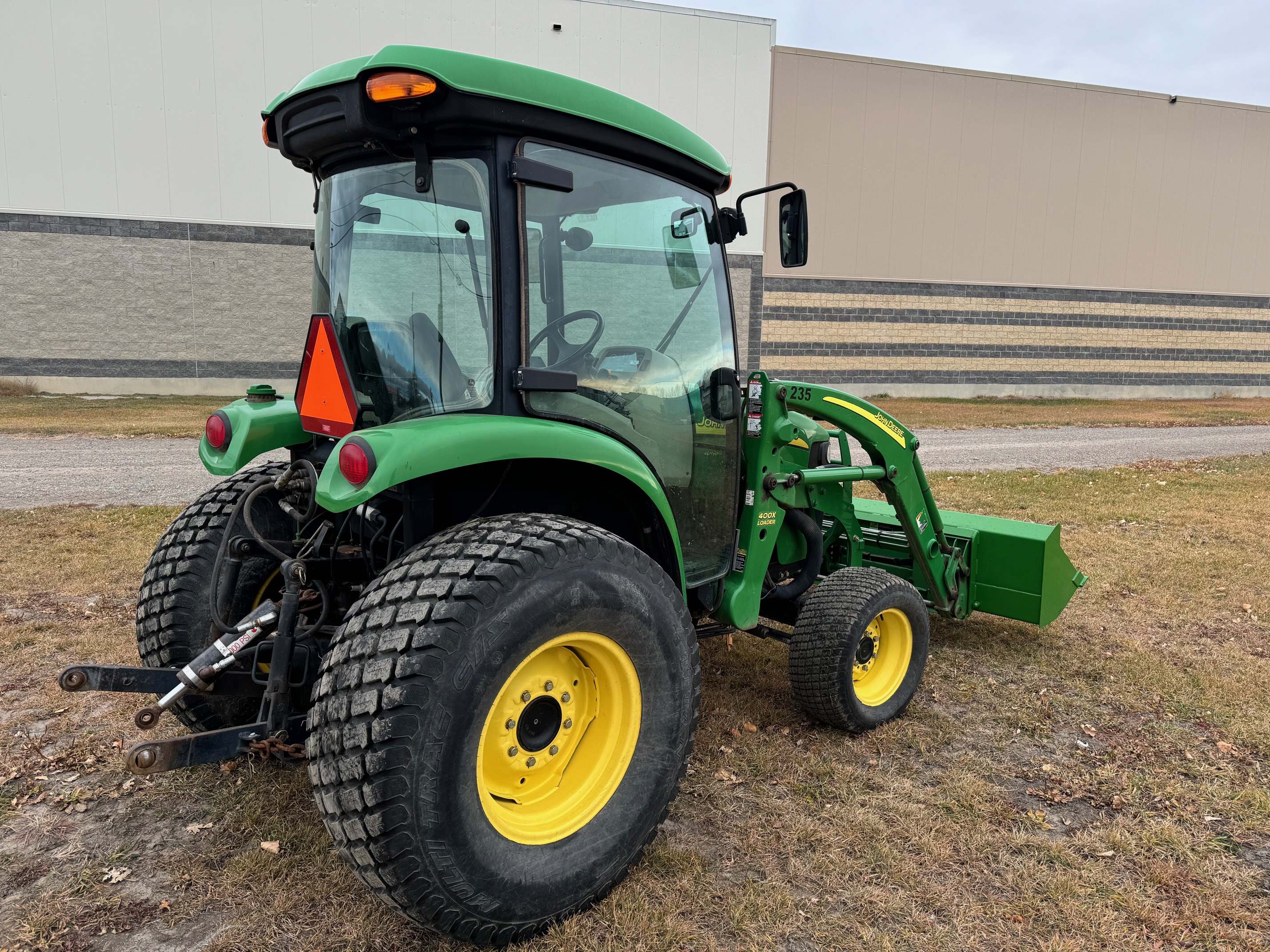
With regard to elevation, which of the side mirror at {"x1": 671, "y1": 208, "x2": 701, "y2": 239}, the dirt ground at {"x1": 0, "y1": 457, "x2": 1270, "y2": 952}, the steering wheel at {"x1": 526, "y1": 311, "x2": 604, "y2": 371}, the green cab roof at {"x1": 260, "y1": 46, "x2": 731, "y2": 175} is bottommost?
the dirt ground at {"x1": 0, "y1": 457, "x2": 1270, "y2": 952}

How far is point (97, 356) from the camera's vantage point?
18703 mm

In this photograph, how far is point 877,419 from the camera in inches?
160

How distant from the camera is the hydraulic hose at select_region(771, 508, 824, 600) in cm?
399

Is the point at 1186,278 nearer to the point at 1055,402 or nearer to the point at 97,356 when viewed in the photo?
the point at 1055,402

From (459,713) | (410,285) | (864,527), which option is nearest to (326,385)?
(410,285)

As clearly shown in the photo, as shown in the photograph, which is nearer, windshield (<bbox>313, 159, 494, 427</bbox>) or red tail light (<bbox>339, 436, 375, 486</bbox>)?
red tail light (<bbox>339, 436, 375, 486</bbox>)

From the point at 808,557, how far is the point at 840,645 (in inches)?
27.1

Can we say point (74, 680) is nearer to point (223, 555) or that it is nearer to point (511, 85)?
point (223, 555)

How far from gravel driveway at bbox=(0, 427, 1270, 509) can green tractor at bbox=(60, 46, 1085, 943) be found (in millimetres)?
4921

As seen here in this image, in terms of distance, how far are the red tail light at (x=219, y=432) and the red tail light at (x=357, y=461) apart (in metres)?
1.21

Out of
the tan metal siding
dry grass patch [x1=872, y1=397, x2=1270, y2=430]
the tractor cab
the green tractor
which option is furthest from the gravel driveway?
the tan metal siding

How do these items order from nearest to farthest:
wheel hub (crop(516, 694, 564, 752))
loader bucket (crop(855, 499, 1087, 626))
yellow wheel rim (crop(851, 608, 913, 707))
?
wheel hub (crop(516, 694, 564, 752))
yellow wheel rim (crop(851, 608, 913, 707))
loader bucket (crop(855, 499, 1087, 626))

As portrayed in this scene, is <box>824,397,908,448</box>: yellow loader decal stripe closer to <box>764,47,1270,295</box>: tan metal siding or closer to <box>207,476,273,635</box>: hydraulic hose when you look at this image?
<box>207,476,273,635</box>: hydraulic hose

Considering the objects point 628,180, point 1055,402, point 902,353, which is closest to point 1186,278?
point 1055,402
